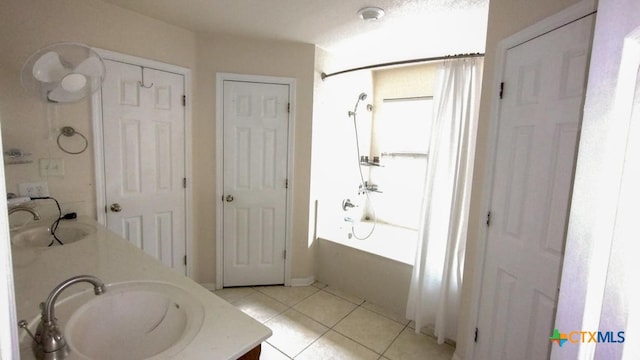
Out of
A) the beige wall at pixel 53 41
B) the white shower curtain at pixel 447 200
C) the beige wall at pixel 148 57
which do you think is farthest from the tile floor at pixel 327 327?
the beige wall at pixel 53 41

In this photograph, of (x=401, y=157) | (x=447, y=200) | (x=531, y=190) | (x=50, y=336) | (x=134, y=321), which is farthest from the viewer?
(x=401, y=157)

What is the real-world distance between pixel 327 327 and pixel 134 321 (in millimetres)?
1547

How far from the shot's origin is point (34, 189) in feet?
5.81

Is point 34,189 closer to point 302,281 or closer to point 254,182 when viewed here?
point 254,182

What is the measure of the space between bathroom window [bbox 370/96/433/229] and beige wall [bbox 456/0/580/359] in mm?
1613

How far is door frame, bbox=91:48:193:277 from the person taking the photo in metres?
2.00

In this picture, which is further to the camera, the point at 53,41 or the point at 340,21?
the point at 340,21

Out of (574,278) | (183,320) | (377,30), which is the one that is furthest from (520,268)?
(377,30)

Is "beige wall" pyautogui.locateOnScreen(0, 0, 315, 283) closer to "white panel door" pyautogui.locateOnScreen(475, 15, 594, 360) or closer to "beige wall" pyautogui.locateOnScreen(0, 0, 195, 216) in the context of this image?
"beige wall" pyautogui.locateOnScreen(0, 0, 195, 216)

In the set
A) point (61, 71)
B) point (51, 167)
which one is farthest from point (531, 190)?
point (51, 167)

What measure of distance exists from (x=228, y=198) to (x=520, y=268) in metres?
2.24

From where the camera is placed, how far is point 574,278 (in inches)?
22.2

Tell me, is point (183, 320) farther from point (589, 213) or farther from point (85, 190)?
point (85, 190)

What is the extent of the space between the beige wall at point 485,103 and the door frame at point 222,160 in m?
1.57
